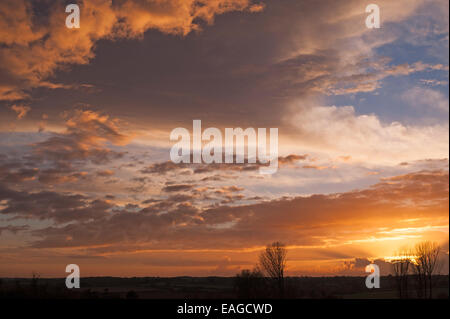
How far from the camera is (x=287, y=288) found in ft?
358
